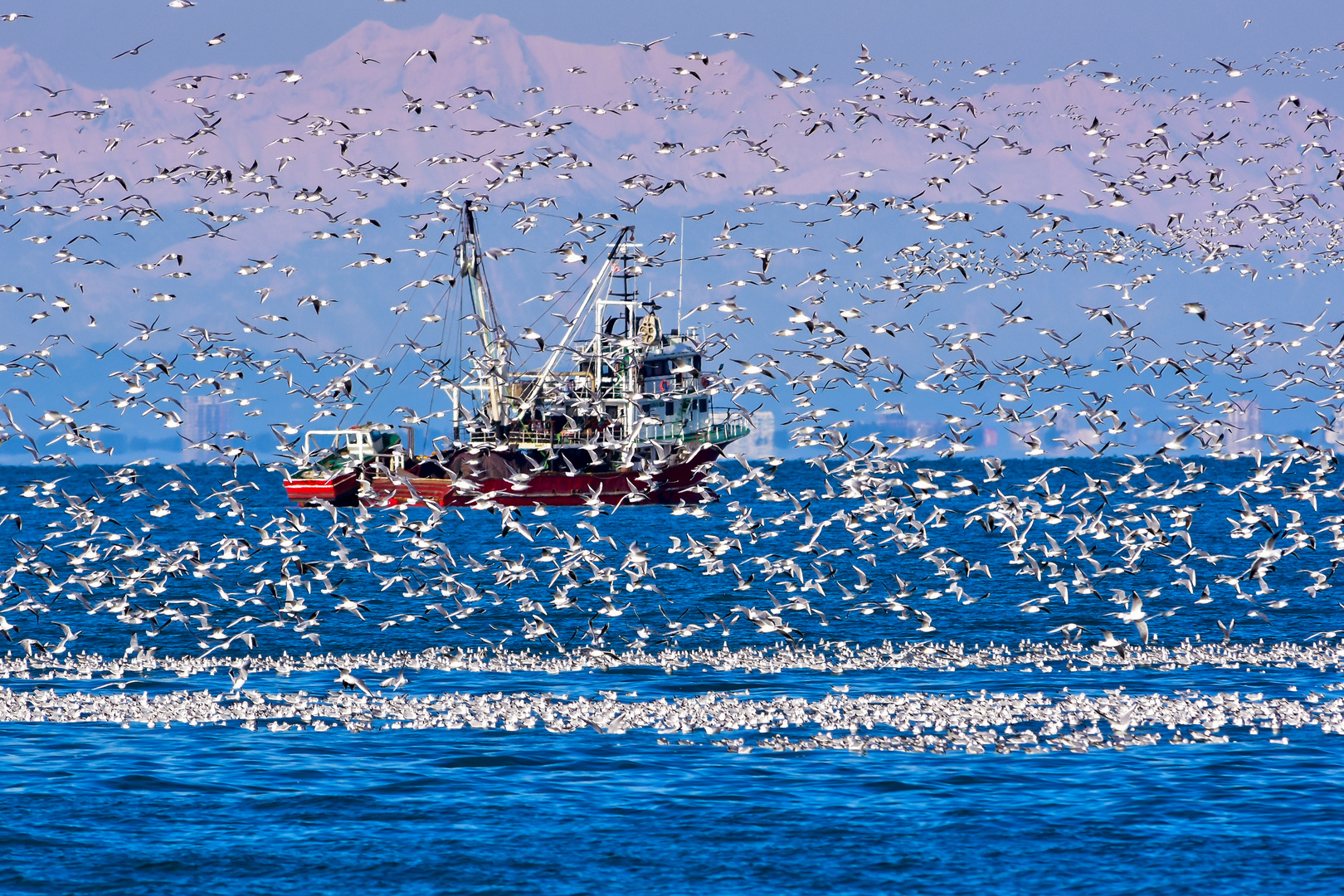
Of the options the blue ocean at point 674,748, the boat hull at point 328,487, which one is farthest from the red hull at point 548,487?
the blue ocean at point 674,748

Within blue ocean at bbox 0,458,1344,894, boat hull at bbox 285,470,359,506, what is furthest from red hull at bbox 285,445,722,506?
blue ocean at bbox 0,458,1344,894

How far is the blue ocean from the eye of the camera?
24531mm

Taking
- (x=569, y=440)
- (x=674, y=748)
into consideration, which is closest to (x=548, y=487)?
(x=569, y=440)

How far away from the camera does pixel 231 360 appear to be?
40.6 metres

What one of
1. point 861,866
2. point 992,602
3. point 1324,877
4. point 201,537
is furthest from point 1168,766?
point 201,537

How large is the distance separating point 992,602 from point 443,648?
24509 mm

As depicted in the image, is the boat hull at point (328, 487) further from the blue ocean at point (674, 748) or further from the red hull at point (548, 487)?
the blue ocean at point (674, 748)

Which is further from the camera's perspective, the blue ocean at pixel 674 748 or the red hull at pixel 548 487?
the red hull at pixel 548 487

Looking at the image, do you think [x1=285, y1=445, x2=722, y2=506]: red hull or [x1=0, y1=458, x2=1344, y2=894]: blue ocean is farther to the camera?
[x1=285, y1=445, x2=722, y2=506]: red hull

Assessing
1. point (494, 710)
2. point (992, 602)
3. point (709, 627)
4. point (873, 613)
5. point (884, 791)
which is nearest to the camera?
point (884, 791)

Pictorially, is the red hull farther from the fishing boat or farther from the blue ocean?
Answer: the blue ocean

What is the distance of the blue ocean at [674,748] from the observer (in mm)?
24531

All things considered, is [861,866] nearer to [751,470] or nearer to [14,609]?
[751,470]

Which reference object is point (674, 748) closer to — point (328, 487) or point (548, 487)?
point (548, 487)
